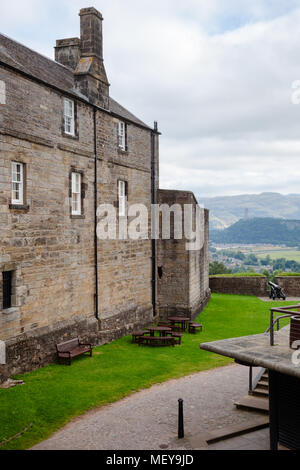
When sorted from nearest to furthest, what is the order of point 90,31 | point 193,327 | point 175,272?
point 90,31, point 193,327, point 175,272

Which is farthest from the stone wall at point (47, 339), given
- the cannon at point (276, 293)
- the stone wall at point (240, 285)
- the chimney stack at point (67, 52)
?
the stone wall at point (240, 285)

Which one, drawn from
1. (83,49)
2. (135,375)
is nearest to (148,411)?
(135,375)

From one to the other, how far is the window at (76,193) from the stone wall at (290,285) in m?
24.3

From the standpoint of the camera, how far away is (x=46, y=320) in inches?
642

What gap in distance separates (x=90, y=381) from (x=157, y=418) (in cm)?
345

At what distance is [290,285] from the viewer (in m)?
37.4

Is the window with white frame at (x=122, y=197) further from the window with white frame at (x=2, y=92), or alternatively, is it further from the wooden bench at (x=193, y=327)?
the window with white frame at (x=2, y=92)

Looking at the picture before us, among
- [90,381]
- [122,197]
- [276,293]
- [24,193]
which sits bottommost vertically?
[90,381]

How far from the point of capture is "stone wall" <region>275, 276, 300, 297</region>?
3719 cm

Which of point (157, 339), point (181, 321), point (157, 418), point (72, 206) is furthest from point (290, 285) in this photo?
point (157, 418)

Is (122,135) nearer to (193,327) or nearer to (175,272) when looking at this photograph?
(175,272)

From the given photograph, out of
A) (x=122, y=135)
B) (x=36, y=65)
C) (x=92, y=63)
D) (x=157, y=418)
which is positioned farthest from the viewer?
(x=122, y=135)

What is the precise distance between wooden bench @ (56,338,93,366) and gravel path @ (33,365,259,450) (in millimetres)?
3515

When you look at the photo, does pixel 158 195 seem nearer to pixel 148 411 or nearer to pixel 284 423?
pixel 148 411
